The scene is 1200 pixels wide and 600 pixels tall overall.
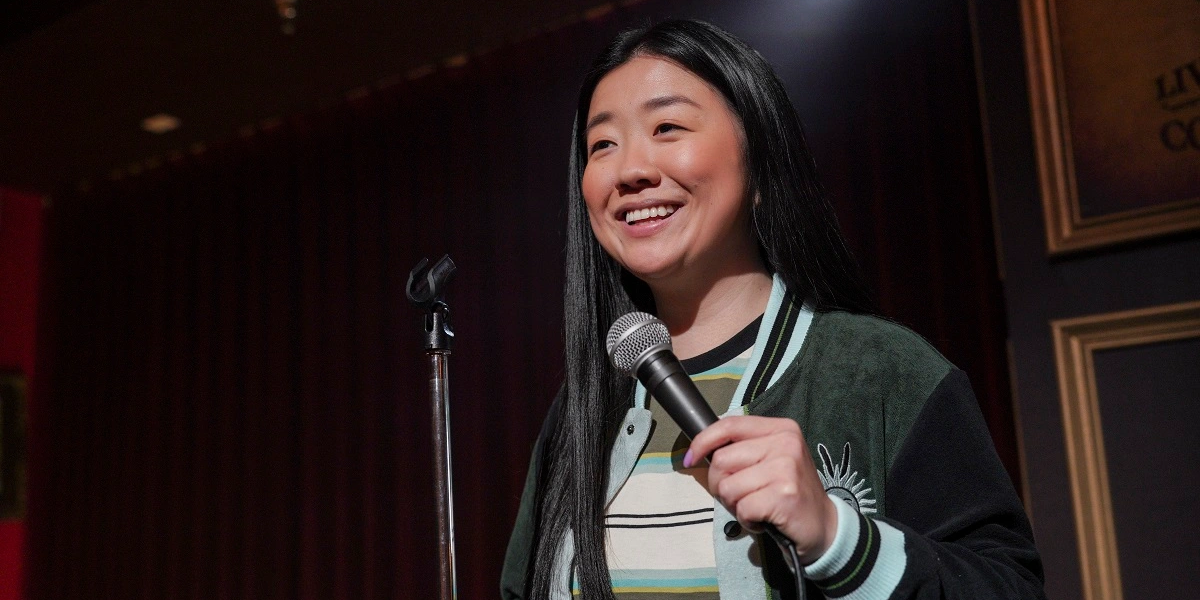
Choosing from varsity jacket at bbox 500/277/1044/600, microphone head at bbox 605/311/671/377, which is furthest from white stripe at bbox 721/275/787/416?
microphone head at bbox 605/311/671/377

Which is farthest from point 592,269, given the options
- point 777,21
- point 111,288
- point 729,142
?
point 111,288

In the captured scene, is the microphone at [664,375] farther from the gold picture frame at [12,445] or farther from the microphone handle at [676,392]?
the gold picture frame at [12,445]

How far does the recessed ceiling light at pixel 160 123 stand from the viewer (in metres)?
4.59

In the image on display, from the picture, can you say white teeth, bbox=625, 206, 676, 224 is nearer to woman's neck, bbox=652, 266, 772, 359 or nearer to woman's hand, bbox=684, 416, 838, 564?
woman's neck, bbox=652, 266, 772, 359

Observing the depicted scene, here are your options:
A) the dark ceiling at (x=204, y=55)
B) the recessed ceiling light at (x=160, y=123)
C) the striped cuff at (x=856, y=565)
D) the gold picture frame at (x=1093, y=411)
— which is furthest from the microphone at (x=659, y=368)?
the recessed ceiling light at (x=160, y=123)

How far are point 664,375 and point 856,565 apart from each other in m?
0.23

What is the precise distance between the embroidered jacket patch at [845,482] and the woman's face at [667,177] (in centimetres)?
26

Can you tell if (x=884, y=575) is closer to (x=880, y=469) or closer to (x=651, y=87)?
(x=880, y=469)

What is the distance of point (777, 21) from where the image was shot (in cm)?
333

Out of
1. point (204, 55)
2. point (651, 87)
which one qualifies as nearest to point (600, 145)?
point (651, 87)

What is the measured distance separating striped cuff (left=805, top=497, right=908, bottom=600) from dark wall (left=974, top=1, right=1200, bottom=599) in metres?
1.85

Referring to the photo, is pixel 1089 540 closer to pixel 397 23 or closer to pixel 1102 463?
pixel 1102 463

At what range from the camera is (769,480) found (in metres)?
0.77

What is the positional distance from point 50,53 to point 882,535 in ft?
13.4
